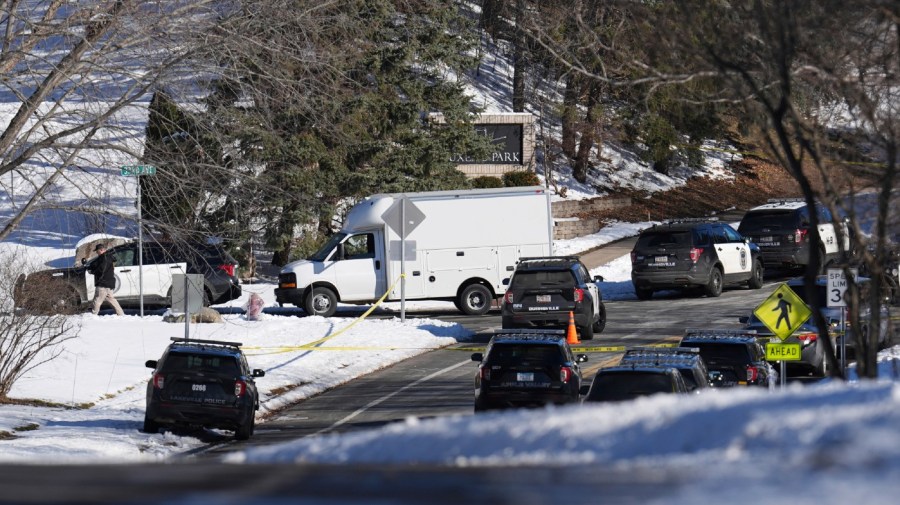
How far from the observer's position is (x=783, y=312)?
1880cm

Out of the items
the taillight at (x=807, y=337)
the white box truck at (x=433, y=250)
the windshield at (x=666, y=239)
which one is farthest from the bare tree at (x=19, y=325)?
the windshield at (x=666, y=239)

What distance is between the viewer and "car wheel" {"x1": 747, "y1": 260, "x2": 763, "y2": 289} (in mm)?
32969

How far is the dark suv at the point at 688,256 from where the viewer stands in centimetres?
3091

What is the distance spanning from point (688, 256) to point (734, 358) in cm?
1246

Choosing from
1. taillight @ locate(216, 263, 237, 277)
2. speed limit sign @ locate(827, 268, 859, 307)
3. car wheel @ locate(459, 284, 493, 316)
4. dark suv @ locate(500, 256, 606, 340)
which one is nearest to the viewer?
speed limit sign @ locate(827, 268, 859, 307)

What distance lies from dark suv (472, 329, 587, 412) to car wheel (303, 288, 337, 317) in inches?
520

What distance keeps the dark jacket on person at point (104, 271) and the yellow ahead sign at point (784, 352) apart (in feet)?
52.5

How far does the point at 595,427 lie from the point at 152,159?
12283 millimetres

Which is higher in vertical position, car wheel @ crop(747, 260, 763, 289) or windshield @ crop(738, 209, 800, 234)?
windshield @ crop(738, 209, 800, 234)

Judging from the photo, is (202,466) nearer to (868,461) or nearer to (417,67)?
(868,461)

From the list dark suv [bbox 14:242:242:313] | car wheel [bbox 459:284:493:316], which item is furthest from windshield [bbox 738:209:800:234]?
dark suv [bbox 14:242:242:313]

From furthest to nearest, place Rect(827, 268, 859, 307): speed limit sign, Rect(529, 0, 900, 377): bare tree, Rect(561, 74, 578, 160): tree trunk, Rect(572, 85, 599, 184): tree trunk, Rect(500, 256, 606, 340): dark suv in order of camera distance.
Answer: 1. Rect(572, 85, 599, 184): tree trunk
2. Rect(561, 74, 578, 160): tree trunk
3. Rect(500, 256, 606, 340): dark suv
4. Rect(827, 268, 859, 307): speed limit sign
5. Rect(529, 0, 900, 377): bare tree

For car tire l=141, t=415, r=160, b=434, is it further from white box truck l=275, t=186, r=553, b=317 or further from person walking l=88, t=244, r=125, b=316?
white box truck l=275, t=186, r=553, b=317

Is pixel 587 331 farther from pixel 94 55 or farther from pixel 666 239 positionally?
pixel 94 55
